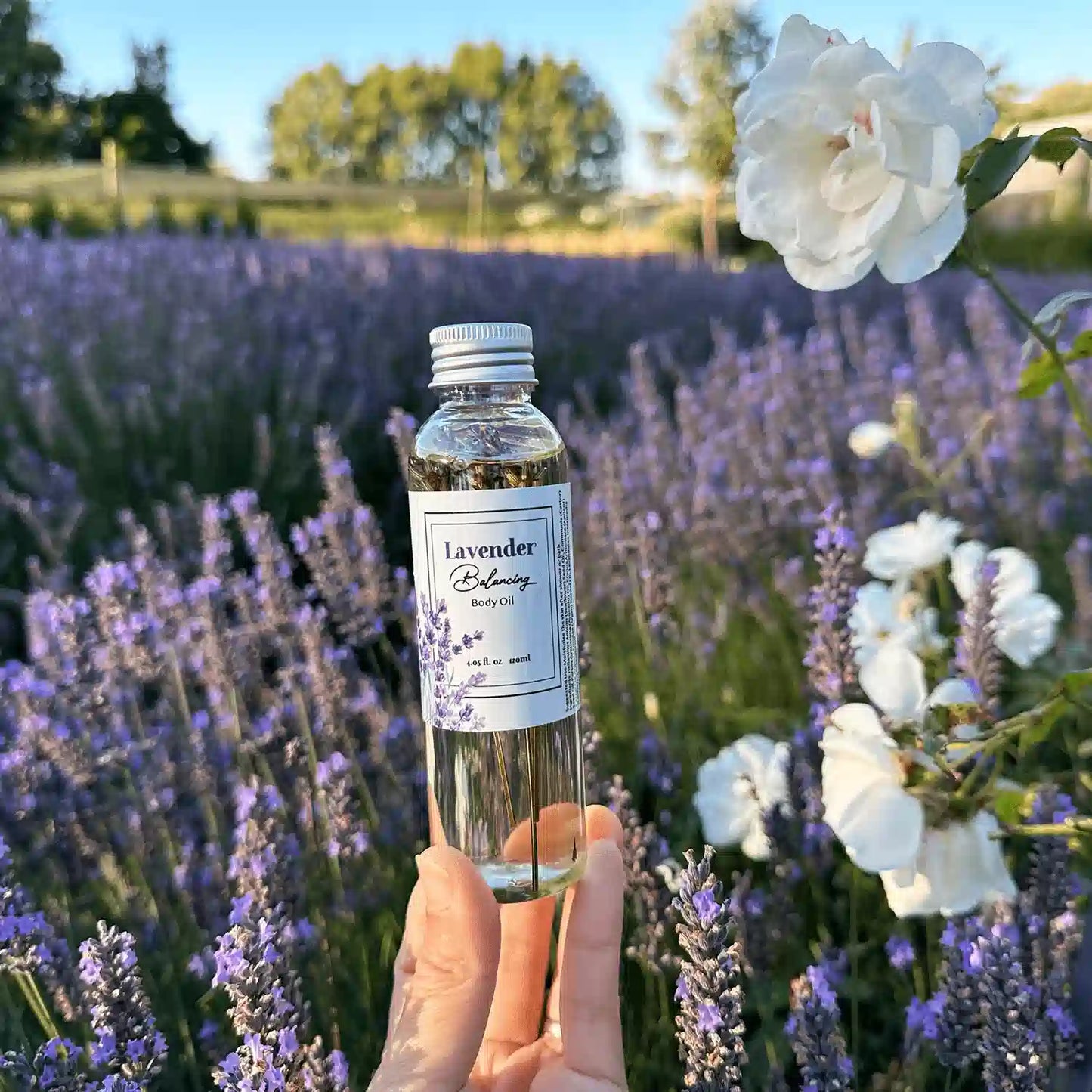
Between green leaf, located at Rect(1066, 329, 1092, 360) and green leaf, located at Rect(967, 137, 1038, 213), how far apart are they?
17cm

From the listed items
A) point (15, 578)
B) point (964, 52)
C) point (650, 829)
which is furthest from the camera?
point (15, 578)

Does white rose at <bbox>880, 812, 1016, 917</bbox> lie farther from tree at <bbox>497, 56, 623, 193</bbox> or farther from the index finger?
tree at <bbox>497, 56, 623, 193</bbox>

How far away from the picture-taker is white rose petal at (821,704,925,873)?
0.85m

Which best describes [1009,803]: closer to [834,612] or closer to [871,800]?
[871,800]

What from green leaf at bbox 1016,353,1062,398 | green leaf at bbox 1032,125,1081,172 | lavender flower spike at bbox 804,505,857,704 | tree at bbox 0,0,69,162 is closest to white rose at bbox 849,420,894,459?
lavender flower spike at bbox 804,505,857,704

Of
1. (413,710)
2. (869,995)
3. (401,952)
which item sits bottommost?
(869,995)

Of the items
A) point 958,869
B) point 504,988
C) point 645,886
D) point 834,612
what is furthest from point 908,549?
point 504,988

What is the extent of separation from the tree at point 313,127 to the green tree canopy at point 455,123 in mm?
65

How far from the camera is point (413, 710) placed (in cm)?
192

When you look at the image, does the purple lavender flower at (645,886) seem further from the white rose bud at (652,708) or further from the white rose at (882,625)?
the white rose bud at (652,708)

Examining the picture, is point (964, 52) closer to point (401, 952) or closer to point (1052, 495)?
point (401, 952)

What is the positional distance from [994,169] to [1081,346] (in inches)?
7.6

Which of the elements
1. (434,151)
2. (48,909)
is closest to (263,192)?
(434,151)

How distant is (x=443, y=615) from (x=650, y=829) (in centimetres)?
47
